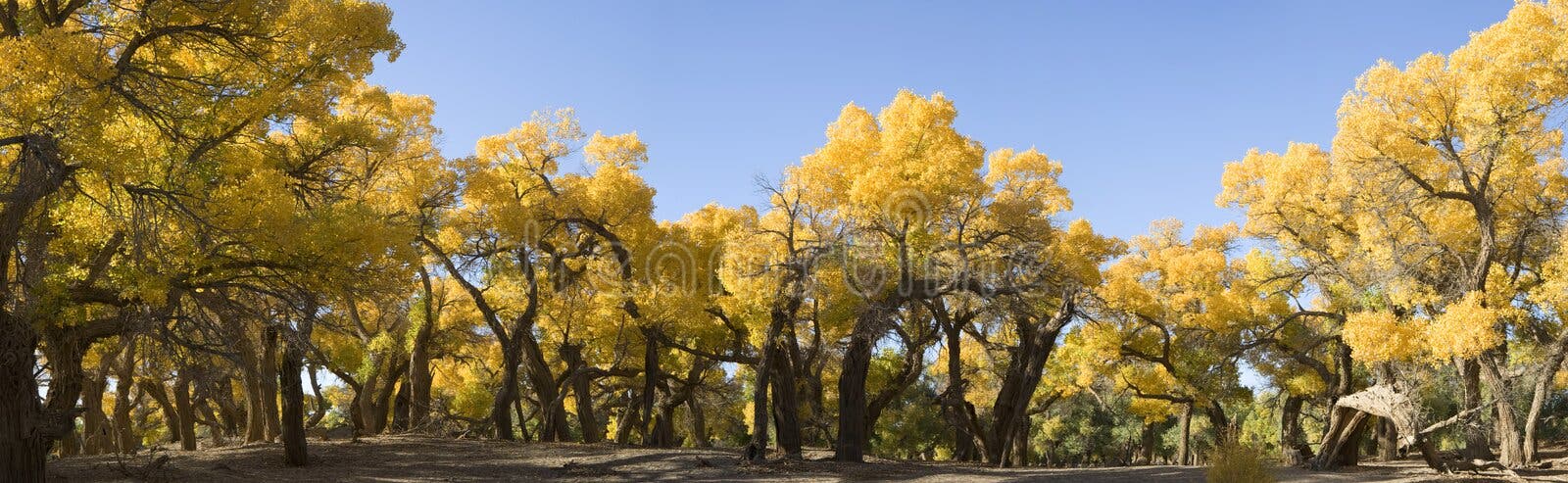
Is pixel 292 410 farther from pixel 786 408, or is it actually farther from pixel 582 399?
pixel 786 408

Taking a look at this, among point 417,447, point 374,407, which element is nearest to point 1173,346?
point 417,447

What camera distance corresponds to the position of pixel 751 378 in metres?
32.1

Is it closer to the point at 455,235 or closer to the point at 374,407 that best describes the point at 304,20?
the point at 455,235

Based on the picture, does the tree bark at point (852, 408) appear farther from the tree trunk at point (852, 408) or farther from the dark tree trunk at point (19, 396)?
the dark tree trunk at point (19, 396)

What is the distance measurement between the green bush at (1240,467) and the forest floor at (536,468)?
348cm

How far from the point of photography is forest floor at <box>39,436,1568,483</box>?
14.5 meters

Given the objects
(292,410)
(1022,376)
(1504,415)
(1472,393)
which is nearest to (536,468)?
(292,410)

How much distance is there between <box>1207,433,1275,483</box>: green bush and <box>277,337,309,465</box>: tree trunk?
41.7 feet

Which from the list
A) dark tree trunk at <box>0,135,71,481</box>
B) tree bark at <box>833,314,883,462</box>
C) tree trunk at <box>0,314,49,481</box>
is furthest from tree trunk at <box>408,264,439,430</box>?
tree trunk at <box>0,314,49,481</box>

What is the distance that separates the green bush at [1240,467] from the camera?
1102 cm

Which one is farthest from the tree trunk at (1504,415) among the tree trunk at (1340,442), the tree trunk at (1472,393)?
the tree trunk at (1340,442)

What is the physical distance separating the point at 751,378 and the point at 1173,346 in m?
13.1

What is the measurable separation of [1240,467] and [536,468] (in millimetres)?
11221

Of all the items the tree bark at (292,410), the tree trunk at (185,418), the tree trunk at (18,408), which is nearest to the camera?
the tree trunk at (18,408)
